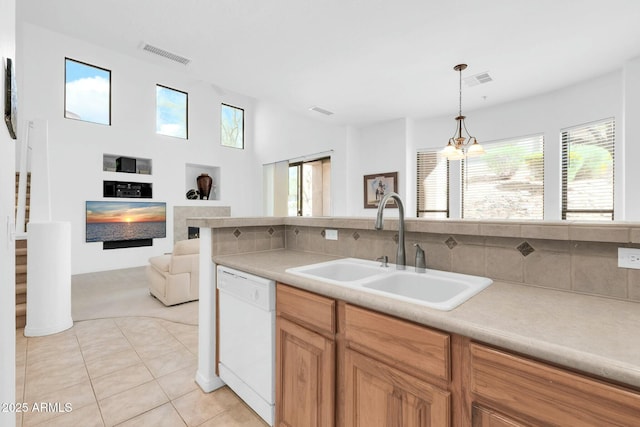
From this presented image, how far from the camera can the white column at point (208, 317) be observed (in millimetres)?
1895

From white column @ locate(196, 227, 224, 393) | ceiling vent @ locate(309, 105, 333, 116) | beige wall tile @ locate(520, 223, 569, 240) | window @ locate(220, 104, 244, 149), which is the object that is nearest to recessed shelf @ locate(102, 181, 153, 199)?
window @ locate(220, 104, 244, 149)

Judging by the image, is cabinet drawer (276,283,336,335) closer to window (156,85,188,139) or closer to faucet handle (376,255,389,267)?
faucet handle (376,255,389,267)

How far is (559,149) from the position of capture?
433 centimetres

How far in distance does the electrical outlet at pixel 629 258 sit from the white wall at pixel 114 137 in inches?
170

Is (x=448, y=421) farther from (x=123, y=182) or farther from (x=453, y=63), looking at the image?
(x=123, y=182)

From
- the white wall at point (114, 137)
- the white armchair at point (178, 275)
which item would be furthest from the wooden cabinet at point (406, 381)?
the white wall at point (114, 137)

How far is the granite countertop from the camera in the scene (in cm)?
67

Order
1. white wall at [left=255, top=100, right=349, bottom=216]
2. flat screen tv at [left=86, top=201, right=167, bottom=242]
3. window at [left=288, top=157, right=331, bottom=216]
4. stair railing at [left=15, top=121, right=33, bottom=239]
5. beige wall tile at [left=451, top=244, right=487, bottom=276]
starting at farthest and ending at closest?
window at [left=288, top=157, right=331, bottom=216], white wall at [left=255, top=100, right=349, bottom=216], flat screen tv at [left=86, top=201, right=167, bottom=242], stair railing at [left=15, top=121, right=33, bottom=239], beige wall tile at [left=451, top=244, right=487, bottom=276]

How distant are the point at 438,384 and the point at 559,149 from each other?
490 centimetres

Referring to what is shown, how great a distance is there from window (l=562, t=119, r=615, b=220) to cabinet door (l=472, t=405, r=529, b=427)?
4607mm

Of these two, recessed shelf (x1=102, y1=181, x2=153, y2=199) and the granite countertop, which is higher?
recessed shelf (x1=102, y1=181, x2=153, y2=199)

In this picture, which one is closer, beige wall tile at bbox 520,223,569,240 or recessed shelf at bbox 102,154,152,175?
beige wall tile at bbox 520,223,569,240

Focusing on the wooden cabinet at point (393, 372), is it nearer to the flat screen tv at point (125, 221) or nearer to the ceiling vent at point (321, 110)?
the ceiling vent at point (321, 110)

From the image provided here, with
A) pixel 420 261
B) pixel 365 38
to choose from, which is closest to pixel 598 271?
pixel 420 261
